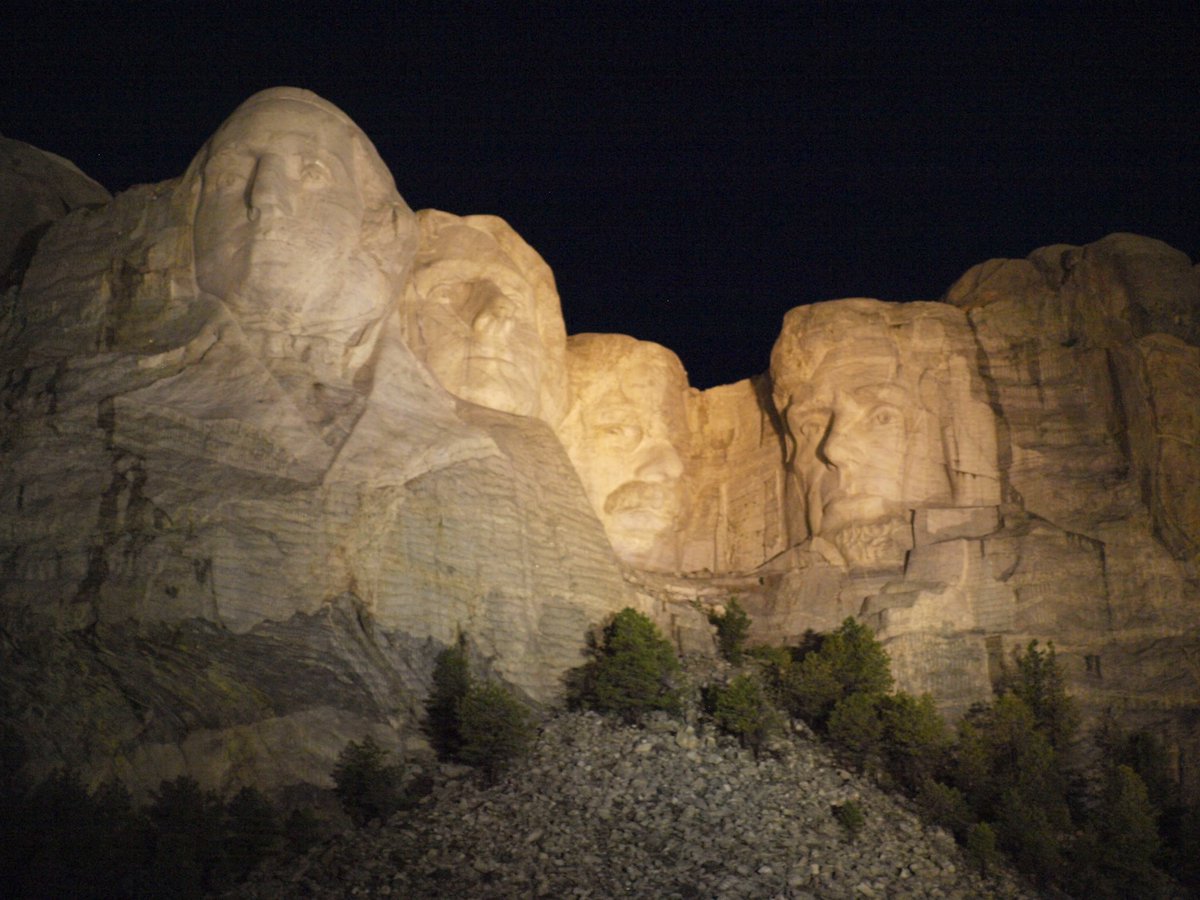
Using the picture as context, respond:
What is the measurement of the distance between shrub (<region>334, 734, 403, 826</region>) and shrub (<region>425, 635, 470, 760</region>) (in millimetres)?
896

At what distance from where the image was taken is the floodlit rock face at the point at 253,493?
2472cm

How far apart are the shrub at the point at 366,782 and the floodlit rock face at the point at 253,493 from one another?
0.35 metres

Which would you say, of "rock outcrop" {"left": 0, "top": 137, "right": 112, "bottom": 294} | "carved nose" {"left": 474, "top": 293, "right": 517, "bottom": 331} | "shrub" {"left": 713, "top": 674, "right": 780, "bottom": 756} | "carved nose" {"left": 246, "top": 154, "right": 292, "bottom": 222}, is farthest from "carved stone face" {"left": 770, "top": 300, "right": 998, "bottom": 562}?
"rock outcrop" {"left": 0, "top": 137, "right": 112, "bottom": 294}

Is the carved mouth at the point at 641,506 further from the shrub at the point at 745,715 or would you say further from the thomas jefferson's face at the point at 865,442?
the shrub at the point at 745,715

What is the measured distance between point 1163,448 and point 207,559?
18.8 metres

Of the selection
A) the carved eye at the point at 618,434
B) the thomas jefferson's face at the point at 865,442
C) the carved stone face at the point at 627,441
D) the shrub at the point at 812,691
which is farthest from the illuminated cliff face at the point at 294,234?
the thomas jefferson's face at the point at 865,442

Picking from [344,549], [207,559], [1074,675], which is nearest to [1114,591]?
[1074,675]

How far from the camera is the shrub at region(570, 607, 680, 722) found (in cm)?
2764

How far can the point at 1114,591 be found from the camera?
103 feet

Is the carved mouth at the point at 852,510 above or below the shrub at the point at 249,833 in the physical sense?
above

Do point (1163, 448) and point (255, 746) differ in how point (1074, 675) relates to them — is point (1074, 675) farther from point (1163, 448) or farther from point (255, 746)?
point (255, 746)

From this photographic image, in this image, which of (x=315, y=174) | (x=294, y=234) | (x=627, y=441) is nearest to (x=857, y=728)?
(x=627, y=441)

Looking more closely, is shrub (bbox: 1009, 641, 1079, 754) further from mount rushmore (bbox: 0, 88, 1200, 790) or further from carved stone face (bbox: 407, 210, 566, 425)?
carved stone face (bbox: 407, 210, 566, 425)

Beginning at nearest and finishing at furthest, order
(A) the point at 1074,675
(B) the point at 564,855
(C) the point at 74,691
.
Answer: (B) the point at 564,855, (C) the point at 74,691, (A) the point at 1074,675
